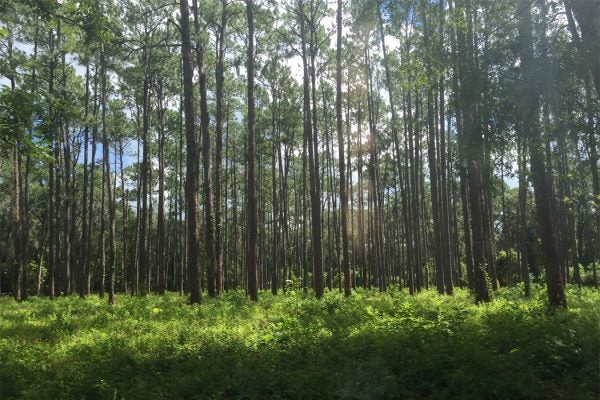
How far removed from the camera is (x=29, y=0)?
30.2ft

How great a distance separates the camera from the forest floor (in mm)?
5992

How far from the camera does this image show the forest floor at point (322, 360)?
599 cm

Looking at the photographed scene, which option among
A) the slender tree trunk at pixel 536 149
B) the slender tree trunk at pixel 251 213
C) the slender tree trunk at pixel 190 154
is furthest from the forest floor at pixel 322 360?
the slender tree trunk at pixel 251 213

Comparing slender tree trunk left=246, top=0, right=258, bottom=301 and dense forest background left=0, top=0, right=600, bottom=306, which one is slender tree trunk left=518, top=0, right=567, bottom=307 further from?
slender tree trunk left=246, top=0, right=258, bottom=301

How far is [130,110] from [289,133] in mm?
11562

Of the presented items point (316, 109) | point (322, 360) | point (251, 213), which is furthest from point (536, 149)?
point (316, 109)

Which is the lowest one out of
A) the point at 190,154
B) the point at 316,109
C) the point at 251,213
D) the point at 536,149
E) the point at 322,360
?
the point at 322,360

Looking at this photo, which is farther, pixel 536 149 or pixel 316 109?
pixel 316 109

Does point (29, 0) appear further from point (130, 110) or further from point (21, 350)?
point (130, 110)

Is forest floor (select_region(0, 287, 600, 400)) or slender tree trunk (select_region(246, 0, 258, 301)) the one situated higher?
slender tree trunk (select_region(246, 0, 258, 301))

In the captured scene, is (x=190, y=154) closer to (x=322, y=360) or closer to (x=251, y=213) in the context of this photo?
(x=251, y=213)

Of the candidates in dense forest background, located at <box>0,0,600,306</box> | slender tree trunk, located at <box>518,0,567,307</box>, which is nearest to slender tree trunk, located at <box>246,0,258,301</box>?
dense forest background, located at <box>0,0,600,306</box>

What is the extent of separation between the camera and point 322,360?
716 cm

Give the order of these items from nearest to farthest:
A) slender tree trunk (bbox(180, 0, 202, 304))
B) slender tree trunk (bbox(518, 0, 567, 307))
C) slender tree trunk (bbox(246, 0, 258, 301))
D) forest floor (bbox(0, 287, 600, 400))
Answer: forest floor (bbox(0, 287, 600, 400)) < slender tree trunk (bbox(518, 0, 567, 307)) < slender tree trunk (bbox(180, 0, 202, 304)) < slender tree trunk (bbox(246, 0, 258, 301))
